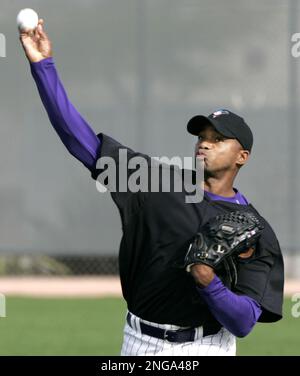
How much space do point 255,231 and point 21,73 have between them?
9294 mm

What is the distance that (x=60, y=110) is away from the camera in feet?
12.1

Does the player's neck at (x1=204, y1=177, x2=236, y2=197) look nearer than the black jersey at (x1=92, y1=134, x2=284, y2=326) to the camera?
No

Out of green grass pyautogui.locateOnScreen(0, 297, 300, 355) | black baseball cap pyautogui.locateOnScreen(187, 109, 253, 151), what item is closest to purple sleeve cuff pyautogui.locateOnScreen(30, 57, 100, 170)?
black baseball cap pyautogui.locateOnScreen(187, 109, 253, 151)

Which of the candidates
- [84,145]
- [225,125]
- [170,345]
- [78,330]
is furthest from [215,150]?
[78,330]

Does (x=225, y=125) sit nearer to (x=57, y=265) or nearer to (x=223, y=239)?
(x=223, y=239)

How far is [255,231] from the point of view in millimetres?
3646

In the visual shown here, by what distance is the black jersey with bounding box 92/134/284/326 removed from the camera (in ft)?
12.4

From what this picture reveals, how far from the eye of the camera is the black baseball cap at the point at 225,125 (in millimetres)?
3889

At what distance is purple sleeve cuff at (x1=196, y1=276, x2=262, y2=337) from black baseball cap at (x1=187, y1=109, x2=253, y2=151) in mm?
654

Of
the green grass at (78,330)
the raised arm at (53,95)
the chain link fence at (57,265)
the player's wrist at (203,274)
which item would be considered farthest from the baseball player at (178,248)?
the chain link fence at (57,265)

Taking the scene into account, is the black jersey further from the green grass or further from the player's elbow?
the green grass

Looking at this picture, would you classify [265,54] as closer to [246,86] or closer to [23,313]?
[246,86]
